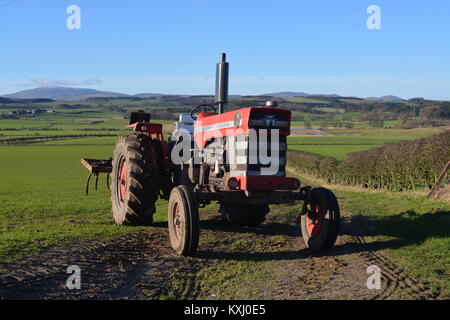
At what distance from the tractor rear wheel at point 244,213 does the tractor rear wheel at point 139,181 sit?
135 cm

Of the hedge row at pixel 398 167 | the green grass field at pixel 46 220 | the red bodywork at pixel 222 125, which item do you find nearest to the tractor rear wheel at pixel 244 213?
the red bodywork at pixel 222 125

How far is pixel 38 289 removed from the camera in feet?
17.5

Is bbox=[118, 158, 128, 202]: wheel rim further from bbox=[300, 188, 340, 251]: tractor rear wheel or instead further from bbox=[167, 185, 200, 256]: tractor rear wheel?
bbox=[300, 188, 340, 251]: tractor rear wheel

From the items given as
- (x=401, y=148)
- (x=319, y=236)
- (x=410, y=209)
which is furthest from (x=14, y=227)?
(x=401, y=148)

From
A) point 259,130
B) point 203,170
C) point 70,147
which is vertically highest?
point 259,130

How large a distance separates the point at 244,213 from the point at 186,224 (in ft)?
7.44

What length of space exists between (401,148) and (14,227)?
17549mm

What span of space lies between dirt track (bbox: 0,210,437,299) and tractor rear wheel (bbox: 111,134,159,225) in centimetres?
48

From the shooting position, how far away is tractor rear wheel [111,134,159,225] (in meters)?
8.66

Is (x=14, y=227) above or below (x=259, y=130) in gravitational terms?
below

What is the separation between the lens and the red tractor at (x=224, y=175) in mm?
7277

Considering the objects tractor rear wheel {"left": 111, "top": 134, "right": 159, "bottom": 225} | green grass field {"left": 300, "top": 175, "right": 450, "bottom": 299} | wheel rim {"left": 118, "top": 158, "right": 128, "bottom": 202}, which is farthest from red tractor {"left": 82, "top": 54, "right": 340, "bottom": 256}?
green grass field {"left": 300, "top": 175, "right": 450, "bottom": 299}
